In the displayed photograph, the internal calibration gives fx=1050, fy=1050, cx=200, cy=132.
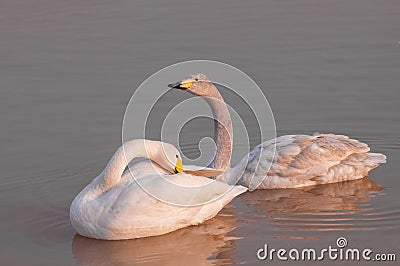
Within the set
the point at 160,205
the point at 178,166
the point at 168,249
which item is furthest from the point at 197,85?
the point at 168,249

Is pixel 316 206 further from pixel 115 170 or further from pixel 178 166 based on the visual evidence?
pixel 115 170

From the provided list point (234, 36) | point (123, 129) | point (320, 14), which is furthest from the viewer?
point (320, 14)

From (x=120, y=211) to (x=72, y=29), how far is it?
7335 millimetres

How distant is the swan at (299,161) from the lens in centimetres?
1012

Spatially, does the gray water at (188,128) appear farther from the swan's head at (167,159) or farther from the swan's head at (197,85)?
the swan's head at (197,85)

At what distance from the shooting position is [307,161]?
1019 centimetres

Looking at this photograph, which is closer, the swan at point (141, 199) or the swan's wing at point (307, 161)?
the swan at point (141, 199)

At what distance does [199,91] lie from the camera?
34.1 feet

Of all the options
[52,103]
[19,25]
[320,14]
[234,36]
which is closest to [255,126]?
[52,103]

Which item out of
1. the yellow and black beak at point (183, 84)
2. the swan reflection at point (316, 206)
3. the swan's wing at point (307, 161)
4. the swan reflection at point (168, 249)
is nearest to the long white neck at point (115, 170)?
the swan reflection at point (168, 249)

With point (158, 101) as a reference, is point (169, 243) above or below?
below

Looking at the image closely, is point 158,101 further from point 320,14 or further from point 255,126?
point 320,14

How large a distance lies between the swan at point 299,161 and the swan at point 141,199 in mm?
983

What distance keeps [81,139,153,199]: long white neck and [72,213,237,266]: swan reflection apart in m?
0.41
